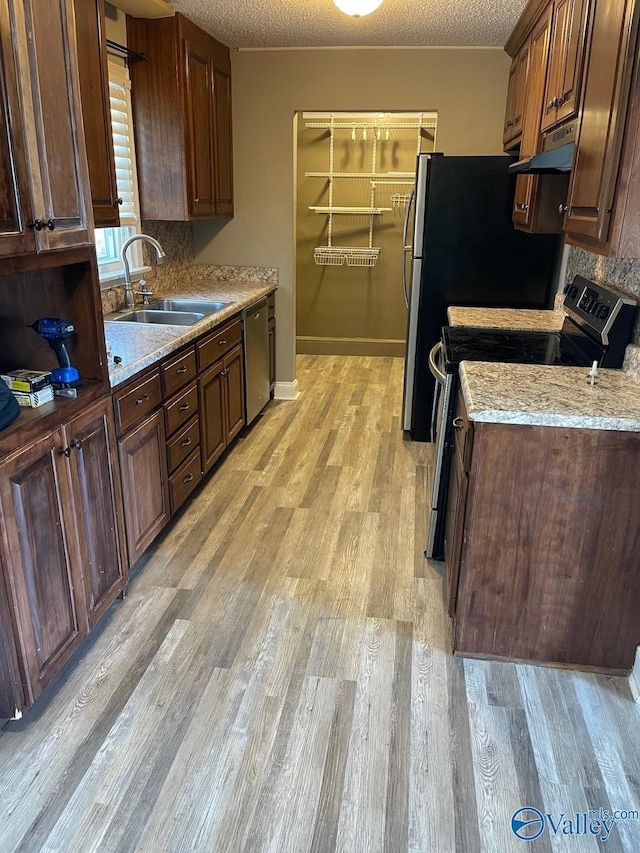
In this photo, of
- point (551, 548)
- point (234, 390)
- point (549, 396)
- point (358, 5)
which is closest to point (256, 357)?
point (234, 390)

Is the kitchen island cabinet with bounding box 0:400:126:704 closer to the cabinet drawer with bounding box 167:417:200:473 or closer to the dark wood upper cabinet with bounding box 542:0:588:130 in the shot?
the cabinet drawer with bounding box 167:417:200:473

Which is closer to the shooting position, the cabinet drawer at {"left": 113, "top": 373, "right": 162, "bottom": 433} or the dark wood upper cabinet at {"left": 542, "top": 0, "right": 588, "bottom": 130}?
the dark wood upper cabinet at {"left": 542, "top": 0, "right": 588, "bottom": 130}

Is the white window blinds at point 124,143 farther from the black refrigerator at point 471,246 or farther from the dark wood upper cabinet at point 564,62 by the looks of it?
the dark wood upper cabinet at point 564,62

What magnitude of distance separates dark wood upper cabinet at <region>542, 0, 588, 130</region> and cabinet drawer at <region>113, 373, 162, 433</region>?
73.8 inches

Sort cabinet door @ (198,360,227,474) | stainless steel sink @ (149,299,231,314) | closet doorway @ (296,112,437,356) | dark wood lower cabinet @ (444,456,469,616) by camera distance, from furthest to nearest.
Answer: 1. closet doorway @ (296,112,437,356)
2. stainless steel sink @ (149,299,231,314)
3. cabinet door @ (198,360,227,474)
4. dark wood lower cabinet @ (444,456,469,616)

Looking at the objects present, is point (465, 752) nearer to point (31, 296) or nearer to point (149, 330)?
point (31, 296)

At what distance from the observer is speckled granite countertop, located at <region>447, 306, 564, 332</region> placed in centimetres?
312

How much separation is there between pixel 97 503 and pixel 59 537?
0.25 m

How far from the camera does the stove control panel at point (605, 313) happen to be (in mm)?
2283

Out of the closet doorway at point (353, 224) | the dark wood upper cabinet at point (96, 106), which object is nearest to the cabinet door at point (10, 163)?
the dark wood upper cabinet at point (96, 106)

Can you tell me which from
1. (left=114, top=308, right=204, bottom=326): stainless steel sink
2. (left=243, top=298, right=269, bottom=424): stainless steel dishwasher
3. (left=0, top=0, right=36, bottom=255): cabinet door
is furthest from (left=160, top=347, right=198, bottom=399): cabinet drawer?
(left=0, top=0, right=36, bottom=255): cabinet door

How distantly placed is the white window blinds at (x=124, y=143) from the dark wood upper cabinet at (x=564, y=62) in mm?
2209

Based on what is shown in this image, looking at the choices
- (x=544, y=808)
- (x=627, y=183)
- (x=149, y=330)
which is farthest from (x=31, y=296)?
(x=544, y=808)

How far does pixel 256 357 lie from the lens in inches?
166
